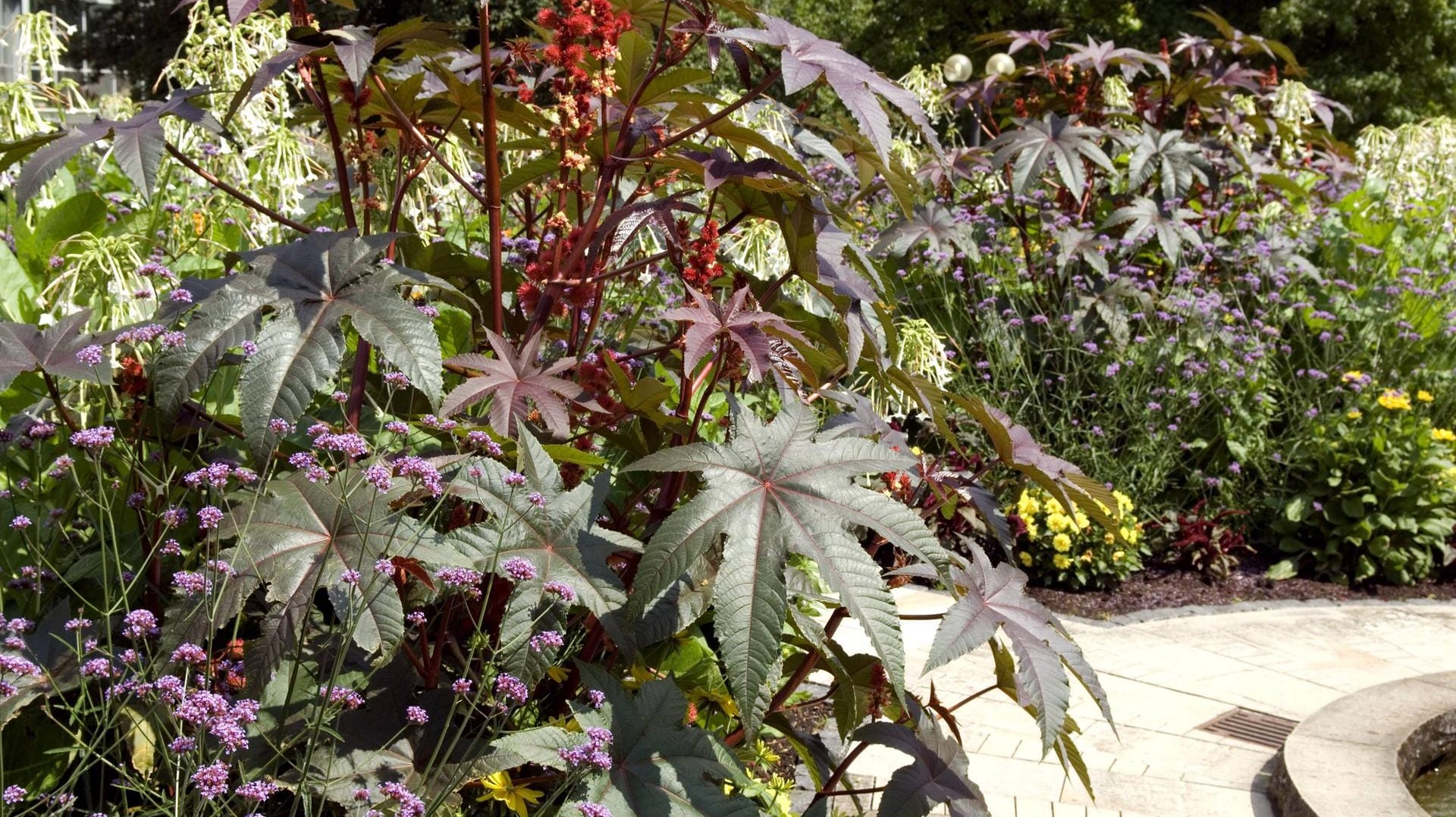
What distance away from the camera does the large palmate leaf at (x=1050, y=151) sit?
15.2 ft

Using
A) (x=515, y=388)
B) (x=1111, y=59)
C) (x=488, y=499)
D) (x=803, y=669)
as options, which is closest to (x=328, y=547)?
(x=488, y=499)

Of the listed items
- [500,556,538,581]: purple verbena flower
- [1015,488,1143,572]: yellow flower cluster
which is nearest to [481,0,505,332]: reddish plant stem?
[500,556,538,581]: purple verbena flower

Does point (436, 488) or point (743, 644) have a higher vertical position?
point (436, 488)

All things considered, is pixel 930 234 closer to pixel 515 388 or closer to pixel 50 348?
pixel 515 388

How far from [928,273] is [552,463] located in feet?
13.3

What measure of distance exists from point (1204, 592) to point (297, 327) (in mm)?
3791

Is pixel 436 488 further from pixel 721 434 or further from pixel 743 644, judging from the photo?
pixel 721 434

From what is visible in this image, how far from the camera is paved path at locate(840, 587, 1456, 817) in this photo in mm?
2852

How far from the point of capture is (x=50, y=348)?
70.2 inches

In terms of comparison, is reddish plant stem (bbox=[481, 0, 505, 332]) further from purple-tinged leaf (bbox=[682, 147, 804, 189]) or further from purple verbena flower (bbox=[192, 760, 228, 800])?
purple verbena flower (bbox=[192, 760, 228, 800])

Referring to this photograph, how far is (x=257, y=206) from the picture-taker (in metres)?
1.81

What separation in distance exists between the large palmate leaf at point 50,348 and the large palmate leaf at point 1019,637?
3.99ft

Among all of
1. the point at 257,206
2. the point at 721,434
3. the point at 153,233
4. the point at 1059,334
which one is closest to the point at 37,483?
the point at 257,206

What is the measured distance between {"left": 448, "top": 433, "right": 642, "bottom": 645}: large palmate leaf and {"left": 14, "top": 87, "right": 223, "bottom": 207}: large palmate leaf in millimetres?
611
